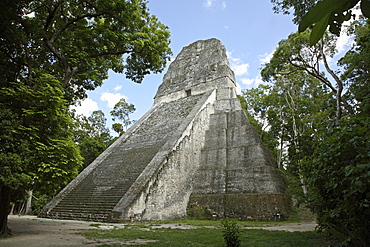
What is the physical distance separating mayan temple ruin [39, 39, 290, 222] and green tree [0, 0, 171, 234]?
144 inches

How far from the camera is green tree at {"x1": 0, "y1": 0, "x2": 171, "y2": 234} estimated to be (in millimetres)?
5070

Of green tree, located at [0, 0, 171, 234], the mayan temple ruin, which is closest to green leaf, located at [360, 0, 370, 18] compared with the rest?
green tree, located at [0, 0, 171, 234]

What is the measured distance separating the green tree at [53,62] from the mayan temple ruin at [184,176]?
12.0 feet

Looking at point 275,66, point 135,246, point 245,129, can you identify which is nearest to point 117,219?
point 135,246

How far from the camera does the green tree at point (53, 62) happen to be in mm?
5070

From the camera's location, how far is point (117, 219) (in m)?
7.91

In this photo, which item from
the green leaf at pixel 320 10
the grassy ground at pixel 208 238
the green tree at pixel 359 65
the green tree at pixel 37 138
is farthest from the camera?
the green tree at pixel 359 65

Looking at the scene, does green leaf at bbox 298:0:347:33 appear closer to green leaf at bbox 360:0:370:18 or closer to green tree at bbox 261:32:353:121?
green leaf at bbox 360:0:370:18

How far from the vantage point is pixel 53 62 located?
7.62m

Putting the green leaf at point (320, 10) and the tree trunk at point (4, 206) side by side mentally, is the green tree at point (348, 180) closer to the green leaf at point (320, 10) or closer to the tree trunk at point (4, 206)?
the green leaf at point (320, 10)

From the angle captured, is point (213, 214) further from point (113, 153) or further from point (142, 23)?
point (142, 23)

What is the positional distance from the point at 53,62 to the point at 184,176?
23.2 feet

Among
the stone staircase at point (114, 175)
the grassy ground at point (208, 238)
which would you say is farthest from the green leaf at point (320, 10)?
the stone staircase at point (114, 175)

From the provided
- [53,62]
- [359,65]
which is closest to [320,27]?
[53,62]
